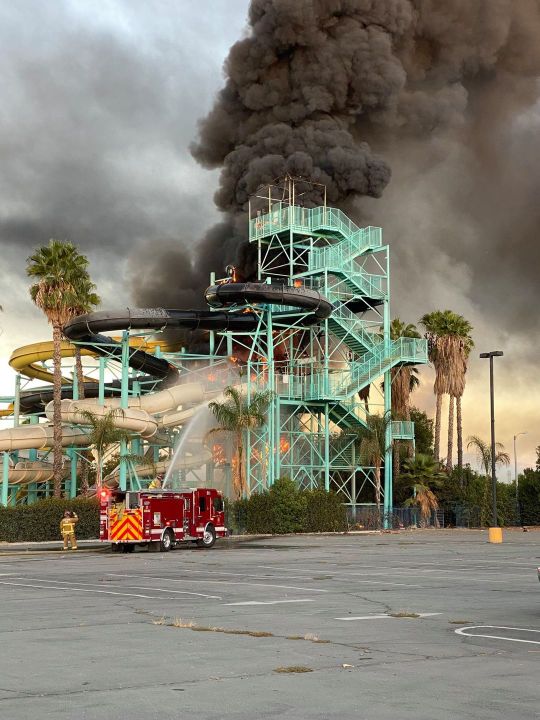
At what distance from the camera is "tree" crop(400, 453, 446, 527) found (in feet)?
210

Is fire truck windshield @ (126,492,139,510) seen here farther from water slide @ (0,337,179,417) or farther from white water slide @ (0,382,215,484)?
water slide @ (0,337,179,417)

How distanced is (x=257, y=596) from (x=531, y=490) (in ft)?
189

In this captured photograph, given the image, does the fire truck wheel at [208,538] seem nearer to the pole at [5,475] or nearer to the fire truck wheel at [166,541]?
the fire truck wheel at [166,541]

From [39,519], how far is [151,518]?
10.6 metres

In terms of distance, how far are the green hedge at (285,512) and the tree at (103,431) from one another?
6.82m

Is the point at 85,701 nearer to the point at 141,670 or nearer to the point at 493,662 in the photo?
the point at 141,670

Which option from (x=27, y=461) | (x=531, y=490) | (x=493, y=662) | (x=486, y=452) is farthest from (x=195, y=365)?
(x=493, y=662)

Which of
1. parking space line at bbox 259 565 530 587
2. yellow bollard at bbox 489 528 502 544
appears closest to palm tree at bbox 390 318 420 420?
yellow bollard at bbox 489 528 502 544

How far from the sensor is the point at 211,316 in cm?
6000

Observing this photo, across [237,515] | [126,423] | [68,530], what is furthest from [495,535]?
[126,423]

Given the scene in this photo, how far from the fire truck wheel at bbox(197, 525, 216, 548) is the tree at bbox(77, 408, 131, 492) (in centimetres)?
987

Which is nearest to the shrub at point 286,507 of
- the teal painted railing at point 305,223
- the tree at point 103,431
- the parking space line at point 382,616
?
the tree at point 103,431

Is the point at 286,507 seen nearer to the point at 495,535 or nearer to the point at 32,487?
the point at 495,535

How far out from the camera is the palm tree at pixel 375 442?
59469 mm
